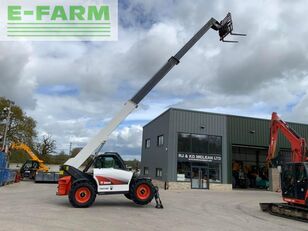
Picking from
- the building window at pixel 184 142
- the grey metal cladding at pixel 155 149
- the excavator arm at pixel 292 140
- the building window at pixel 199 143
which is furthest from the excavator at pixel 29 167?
the excavator arm at pixel 292 140

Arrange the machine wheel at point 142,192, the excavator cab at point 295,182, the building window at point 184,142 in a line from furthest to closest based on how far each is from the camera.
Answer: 1. the building window at point 184,142
2. the machine wheel at point 142,192
3. the excavator cab at point 295,182

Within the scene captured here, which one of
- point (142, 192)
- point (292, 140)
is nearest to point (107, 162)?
point (142, 192)

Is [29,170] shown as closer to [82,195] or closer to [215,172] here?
[215,172]

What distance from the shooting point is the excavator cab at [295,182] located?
13.1 m

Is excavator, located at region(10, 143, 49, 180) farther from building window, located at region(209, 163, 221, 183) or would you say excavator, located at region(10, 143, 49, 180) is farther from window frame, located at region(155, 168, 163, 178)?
building window, located at region(209, 163, 221, 183)

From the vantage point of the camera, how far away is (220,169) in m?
30.0

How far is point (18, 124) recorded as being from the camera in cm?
4619

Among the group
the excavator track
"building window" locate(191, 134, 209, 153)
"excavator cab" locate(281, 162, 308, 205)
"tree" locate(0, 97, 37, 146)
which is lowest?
the excavator track

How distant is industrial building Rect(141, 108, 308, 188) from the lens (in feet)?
94.3

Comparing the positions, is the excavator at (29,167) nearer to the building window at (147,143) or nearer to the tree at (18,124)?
the building window at (147,143)

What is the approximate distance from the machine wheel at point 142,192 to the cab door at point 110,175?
1.25ft

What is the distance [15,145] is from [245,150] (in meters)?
23.6

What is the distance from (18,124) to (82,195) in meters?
35.9

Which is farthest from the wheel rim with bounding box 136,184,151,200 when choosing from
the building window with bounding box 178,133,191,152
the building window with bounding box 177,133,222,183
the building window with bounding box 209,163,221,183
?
the building window with bounding box 209,163,221,183
